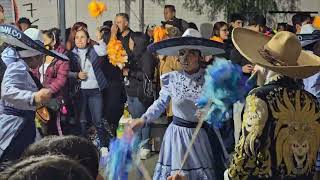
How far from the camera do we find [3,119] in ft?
17.8

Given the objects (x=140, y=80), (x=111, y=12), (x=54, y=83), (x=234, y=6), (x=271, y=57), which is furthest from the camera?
(x=111, y=12)

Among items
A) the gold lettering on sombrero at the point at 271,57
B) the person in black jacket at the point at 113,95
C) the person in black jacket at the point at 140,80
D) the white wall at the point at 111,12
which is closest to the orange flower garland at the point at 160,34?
the person in black jacket at the point at 140,80

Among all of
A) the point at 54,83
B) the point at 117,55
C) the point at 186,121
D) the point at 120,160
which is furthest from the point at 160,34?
the point at 120,160

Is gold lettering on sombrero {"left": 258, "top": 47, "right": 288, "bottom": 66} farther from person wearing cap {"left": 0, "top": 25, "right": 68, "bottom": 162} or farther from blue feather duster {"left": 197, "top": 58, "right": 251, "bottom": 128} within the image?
person wearing cap {"left": 0, "top": 25, "right": 68, "bottom": 162}

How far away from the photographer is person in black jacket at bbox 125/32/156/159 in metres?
8.30

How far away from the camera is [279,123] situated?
3525 millimetres

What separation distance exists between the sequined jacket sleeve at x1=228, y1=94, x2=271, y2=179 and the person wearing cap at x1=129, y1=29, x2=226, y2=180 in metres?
1.71

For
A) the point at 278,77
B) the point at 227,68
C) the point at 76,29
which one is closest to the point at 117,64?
the point at 76,29

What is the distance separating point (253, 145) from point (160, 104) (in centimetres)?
204

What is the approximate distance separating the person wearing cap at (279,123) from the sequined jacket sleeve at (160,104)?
1.72 meters

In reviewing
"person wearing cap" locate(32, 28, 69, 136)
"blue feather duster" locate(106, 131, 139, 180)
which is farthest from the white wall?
"blue feather duster" locate(106, 131, 139, 180)

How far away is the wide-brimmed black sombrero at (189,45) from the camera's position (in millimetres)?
5469

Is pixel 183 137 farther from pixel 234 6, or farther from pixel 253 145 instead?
pixel 234 6

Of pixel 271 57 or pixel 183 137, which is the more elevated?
pixel 271 57
